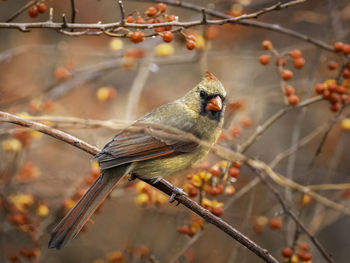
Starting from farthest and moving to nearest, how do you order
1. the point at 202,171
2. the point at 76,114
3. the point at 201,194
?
the point at 76,114 < the point at 202,171 < the point at 201,194

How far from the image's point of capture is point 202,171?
9.53ft

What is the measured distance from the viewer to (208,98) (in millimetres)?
3086

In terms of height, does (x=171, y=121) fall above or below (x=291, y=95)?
below

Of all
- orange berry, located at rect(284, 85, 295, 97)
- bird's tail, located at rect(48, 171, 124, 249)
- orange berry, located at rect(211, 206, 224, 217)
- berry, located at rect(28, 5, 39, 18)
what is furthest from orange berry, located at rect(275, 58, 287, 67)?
berry, located at rect(28, 5, 39, 18)

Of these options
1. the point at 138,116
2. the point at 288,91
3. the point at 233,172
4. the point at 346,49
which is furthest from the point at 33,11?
the point at 138,116

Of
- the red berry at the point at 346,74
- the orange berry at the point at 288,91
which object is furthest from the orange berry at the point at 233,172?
the red berry at the point at 346,74

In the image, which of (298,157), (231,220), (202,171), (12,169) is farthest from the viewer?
(298,157)

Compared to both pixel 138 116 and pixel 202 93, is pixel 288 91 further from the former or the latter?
pixel 138 116

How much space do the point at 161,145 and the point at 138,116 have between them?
6.49ft

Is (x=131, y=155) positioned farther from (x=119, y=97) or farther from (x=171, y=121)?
(x=119, y=97)

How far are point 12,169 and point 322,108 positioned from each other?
375 cm

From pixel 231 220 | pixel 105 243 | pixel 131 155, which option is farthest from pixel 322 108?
pixel 131 155

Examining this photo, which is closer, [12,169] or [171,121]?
[171,121]

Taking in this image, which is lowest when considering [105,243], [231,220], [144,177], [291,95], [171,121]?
[105,243]
